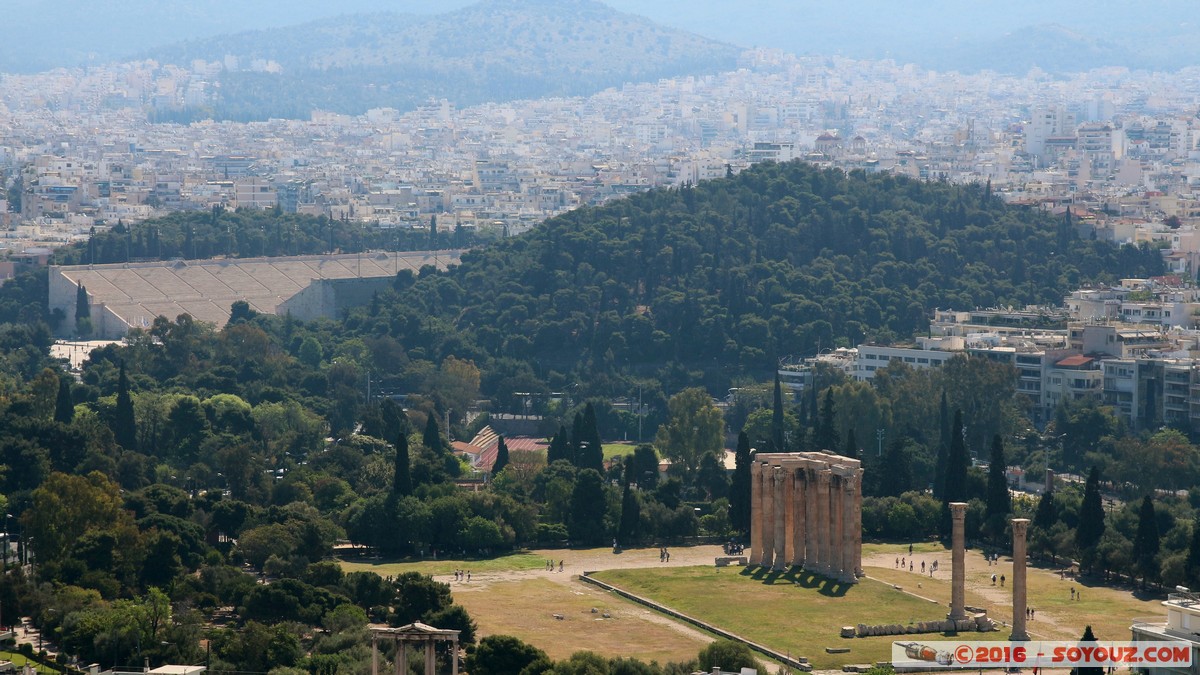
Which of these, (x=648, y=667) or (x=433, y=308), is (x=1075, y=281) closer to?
(x=433, y=308)

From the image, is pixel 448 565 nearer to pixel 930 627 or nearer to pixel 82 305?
pixel 930 627

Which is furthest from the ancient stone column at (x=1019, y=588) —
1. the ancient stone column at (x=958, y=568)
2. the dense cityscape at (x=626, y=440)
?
the ancient stone column at (x=958, y=568)

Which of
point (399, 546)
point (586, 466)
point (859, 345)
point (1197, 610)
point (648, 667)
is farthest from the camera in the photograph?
point (859, 345)

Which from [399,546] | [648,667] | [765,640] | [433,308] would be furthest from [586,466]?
[433,308]

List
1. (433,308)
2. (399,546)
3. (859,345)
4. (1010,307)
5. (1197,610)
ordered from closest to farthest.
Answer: (1197,610), (399,546), (859,345), (1010,307), (433,308)

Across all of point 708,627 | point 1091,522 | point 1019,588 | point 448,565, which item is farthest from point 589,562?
point 1019,588

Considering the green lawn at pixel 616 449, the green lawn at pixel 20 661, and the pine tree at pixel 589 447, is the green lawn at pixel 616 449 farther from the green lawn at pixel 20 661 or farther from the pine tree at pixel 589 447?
the green lawn at pixel 20 661

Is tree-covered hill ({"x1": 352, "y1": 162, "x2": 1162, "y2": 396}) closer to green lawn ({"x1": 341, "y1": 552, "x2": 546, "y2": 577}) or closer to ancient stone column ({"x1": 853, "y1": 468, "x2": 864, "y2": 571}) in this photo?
green lawn ({"x1": 341, "y1": 552, "x2": 546, "y2": 577})
